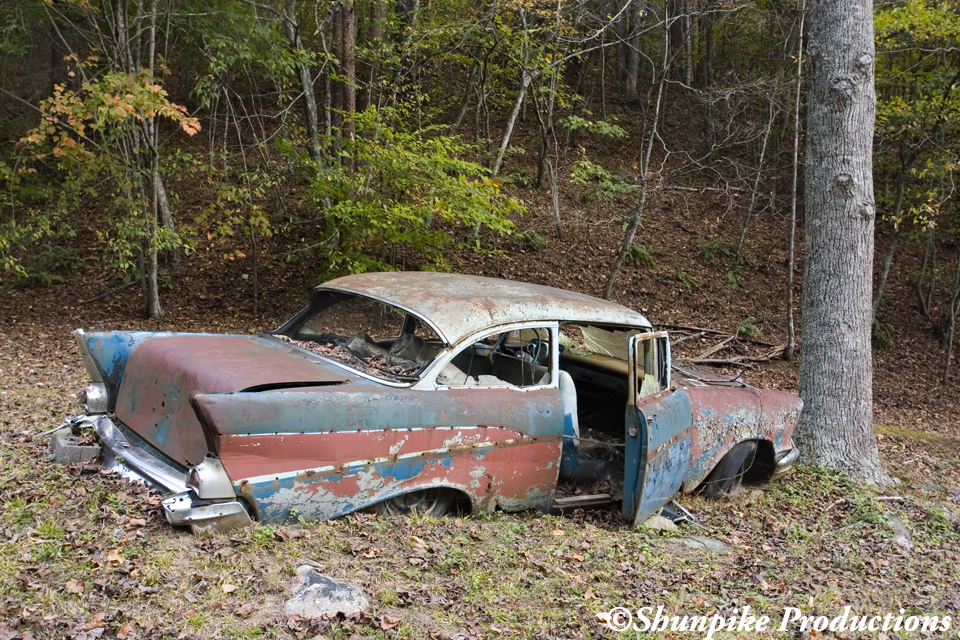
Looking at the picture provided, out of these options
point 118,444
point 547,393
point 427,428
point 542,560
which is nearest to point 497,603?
point 542,560

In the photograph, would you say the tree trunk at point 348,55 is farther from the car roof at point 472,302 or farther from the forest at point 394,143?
the car roof at point 472,302

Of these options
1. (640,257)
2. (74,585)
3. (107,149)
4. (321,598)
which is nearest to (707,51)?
(640,257)

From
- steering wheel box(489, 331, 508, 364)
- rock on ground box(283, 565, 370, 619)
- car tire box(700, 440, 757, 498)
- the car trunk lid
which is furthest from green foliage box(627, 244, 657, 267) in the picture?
rock on ground box(283, 565, 370, 619)

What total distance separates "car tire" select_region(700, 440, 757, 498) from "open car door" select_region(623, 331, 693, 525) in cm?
75

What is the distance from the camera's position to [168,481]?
12.3 feet

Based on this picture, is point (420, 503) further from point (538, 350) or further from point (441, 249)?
point (441, 249)

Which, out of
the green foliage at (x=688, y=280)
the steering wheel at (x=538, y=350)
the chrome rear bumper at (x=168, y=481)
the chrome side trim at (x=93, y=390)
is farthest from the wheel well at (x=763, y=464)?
the green foliage at (x=688, y=280)

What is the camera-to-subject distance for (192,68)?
20016 millimetres

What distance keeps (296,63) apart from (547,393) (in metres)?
8.27

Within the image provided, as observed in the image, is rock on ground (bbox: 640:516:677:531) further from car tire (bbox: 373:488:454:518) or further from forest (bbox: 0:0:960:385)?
forest (bbox: 0:0:960:385)

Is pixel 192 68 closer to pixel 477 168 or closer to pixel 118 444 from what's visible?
pixel 477 168

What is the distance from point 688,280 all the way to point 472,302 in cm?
1120

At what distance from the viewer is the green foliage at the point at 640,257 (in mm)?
15250

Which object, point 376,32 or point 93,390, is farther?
point 376,32
